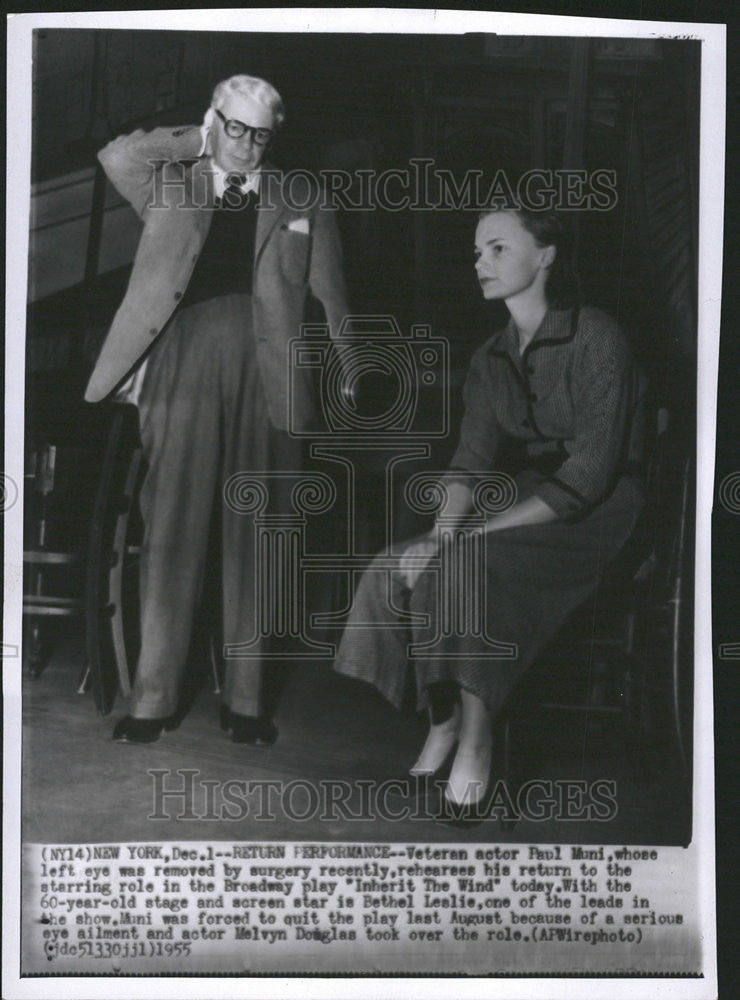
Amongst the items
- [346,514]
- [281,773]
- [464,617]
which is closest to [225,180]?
[346,514]

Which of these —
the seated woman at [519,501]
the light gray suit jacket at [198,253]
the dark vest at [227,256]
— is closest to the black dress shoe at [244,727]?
the seated woman at [519,501]

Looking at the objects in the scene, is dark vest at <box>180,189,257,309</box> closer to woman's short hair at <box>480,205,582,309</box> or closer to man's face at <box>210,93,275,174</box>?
man's face at <box>210,93,275,174</box>

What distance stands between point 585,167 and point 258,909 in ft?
4.58

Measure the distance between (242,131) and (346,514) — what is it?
68 centimetres

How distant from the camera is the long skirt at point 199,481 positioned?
1509 mm

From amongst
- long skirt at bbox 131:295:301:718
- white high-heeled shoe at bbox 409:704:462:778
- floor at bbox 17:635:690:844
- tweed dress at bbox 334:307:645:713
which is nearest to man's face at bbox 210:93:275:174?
long skirt at bbox 131:295:301:718

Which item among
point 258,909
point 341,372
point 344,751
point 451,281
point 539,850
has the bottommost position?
point 258,909

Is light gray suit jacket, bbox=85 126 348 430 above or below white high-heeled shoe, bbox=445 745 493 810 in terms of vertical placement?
above

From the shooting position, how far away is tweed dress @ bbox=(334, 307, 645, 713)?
4.93ft

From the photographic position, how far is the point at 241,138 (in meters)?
1.51

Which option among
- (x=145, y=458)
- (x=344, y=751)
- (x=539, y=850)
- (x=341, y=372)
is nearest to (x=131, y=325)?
(x=145, y=458)

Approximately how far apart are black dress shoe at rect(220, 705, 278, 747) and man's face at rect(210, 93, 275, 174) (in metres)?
0.94

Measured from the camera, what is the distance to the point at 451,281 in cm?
152

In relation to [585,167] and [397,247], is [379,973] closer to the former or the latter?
[397,247]
